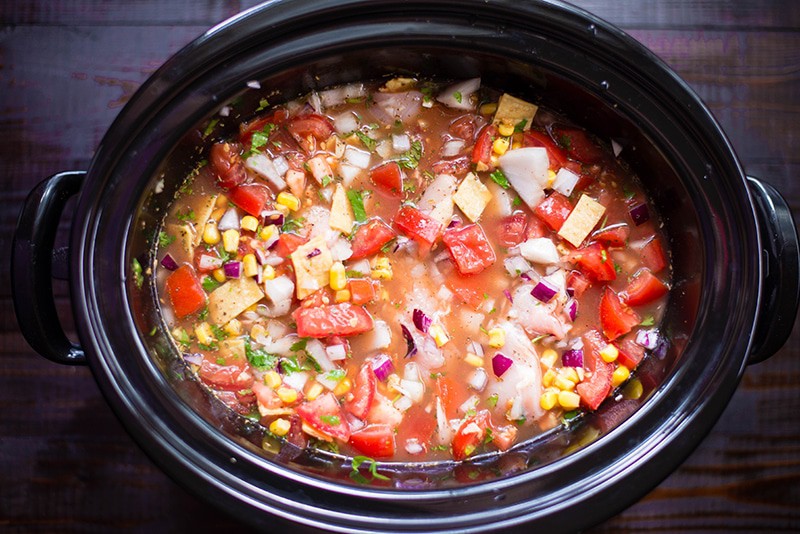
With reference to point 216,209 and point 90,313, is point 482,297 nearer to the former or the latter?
point 216,209

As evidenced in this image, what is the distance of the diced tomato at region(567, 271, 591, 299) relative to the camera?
2.66m

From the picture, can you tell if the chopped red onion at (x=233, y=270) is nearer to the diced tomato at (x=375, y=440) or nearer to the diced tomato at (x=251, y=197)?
the diced tomato at (x=251, y=197)

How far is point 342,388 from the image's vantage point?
8.63 feet

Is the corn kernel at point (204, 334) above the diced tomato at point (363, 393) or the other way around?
above

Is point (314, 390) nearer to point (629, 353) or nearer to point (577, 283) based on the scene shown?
point (577, 283)

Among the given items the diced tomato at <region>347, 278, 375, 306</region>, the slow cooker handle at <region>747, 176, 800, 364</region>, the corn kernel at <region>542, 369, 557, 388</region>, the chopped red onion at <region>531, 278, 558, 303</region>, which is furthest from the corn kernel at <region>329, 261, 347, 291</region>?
the slow cooker handle at <region>747, 176, 800, 364</region>

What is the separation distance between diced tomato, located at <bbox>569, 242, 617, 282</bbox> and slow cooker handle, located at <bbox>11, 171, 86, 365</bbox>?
171 centimetres

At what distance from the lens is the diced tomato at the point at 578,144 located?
2.70 meters

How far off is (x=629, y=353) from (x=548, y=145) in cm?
82

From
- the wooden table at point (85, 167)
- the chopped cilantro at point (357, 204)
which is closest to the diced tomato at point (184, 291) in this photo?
the wooden table at point (85, 167)

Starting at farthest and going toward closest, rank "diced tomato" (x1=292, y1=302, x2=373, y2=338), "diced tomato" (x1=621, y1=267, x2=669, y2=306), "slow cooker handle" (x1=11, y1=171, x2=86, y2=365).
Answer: "diced tomato" (x1=621, y1=267, x2=669, y2=306) < "diced tomato" (x1=292, y1=302, x2=373, y2=338) < "slow cooker handle" (x1=11, y1=171, x2=86, y2=365)

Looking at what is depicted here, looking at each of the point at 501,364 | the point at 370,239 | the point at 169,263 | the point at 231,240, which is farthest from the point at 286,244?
the point at 501,364

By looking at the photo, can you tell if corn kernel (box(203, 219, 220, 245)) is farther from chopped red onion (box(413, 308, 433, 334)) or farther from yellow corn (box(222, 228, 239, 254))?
chopped red onion (box(413, 308, 433, 334))

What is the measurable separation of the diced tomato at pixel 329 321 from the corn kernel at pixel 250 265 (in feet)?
0.69
